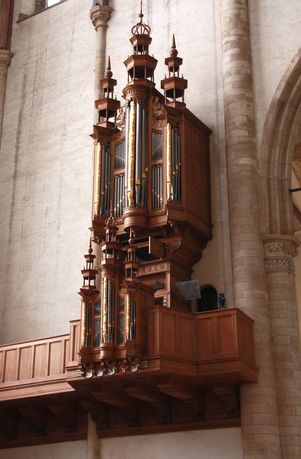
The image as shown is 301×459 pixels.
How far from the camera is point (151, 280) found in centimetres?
1759

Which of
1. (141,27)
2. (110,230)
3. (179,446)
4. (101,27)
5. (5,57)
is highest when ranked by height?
(5,57)

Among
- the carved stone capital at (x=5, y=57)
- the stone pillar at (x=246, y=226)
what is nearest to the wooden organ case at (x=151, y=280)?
the stone pillar at (x=246, y=226)

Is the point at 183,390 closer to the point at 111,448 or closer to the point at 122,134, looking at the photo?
the point at 111,448

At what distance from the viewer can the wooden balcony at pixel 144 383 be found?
15.4m

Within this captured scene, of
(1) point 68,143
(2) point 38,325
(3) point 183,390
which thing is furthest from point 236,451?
(1) point 68,143

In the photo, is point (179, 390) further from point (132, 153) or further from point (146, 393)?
point (132, 153)

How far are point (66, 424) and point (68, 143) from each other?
8264 millimetres

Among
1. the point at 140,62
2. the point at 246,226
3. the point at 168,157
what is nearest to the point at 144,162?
the point at 168,157

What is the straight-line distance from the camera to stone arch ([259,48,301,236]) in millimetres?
17953

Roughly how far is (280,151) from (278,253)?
8.76 ft

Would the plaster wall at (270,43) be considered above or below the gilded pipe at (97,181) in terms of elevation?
above

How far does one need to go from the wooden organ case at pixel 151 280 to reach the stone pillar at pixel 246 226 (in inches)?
17.0

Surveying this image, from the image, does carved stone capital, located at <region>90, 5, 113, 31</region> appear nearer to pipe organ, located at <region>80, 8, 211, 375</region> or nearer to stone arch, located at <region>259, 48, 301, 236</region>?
pipe organ, located at <region>80, 8, 211, 375</region>

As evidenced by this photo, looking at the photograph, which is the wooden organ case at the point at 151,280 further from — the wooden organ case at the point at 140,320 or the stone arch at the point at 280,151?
the stone arch at the point at 280,151
